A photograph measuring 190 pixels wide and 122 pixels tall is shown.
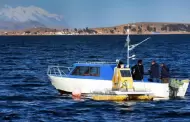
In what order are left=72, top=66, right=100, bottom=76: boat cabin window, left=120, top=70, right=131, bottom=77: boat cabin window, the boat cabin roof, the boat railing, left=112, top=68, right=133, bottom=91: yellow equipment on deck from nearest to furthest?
left=112, top=68, right=133, bottom=91: yellow equipment on deck, left=120, top=70, right=131, bottom=77: boat cabin window, the boat cabin roof, left=72, top=66, right=100, bottom=76: boat cabin window, the boat railing

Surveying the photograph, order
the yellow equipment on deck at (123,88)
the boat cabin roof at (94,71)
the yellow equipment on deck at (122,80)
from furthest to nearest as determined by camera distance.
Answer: the boat cabin roof at (94,71)
the yellow equipment on deck at (122,80)
the yellow equipment on deck at (123,88)

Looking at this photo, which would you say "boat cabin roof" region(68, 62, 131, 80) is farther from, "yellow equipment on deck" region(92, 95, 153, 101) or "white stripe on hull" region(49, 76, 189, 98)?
"yellow equipment on deck" region(92, 95, 153, 101)

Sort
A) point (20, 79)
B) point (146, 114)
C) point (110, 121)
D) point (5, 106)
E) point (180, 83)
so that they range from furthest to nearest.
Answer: point (20, 79)
point (180, 83)
point (5, 106)
point (146, 114)
point (110, 121)

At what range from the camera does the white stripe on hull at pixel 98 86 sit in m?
43.8

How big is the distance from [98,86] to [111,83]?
41.3 inches

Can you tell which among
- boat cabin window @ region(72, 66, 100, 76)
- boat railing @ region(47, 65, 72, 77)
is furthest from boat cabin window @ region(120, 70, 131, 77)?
boat railing @ region(47, 65, 72, 77)

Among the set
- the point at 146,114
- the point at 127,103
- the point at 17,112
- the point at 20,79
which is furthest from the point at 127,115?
the point at 20,79

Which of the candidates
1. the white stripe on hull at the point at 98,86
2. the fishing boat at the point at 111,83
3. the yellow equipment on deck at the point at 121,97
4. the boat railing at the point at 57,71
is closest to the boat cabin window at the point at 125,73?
the fishing boat at the point at 111,83

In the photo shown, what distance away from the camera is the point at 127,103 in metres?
42.8

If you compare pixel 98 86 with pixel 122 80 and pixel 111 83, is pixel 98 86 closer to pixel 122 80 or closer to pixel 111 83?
pixel 111 83

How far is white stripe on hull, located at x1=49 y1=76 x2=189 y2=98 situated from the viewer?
43.8m

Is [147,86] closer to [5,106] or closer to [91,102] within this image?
[91,102]

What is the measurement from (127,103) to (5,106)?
28.2 feet

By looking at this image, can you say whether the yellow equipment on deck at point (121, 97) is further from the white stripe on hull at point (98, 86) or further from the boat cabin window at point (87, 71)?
the boat cabin window at point (87, 71)
